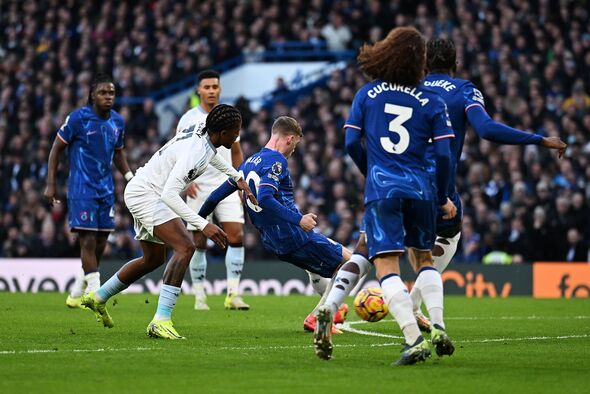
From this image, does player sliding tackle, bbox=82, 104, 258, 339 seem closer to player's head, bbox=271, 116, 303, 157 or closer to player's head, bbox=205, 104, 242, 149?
player's head, bbox=205, 104, 242, 149

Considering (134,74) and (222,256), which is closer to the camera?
(222,256)

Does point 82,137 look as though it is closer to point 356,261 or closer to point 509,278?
point 356,261

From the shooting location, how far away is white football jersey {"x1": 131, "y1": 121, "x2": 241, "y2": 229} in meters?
9.35

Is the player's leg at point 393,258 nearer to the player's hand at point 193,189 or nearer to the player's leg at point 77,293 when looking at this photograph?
the player's hand at point 193,189

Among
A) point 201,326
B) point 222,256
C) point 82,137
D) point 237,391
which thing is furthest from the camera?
point 222,256

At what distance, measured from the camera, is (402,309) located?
768cm

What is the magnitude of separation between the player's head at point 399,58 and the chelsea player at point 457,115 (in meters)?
1.07

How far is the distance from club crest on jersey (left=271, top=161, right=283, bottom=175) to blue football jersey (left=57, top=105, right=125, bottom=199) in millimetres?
4028

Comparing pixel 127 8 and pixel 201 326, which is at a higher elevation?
pixel 127 8

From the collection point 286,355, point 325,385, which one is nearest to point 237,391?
point 325,385

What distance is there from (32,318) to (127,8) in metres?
20.3

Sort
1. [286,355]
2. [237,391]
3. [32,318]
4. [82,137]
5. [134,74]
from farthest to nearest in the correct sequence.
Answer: [134,74], [82,137], [32,318], [286,355], [237,391]

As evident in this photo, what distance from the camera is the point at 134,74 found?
2881cm

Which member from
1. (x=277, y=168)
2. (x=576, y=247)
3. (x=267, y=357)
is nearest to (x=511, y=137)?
(x=277, y=168)
